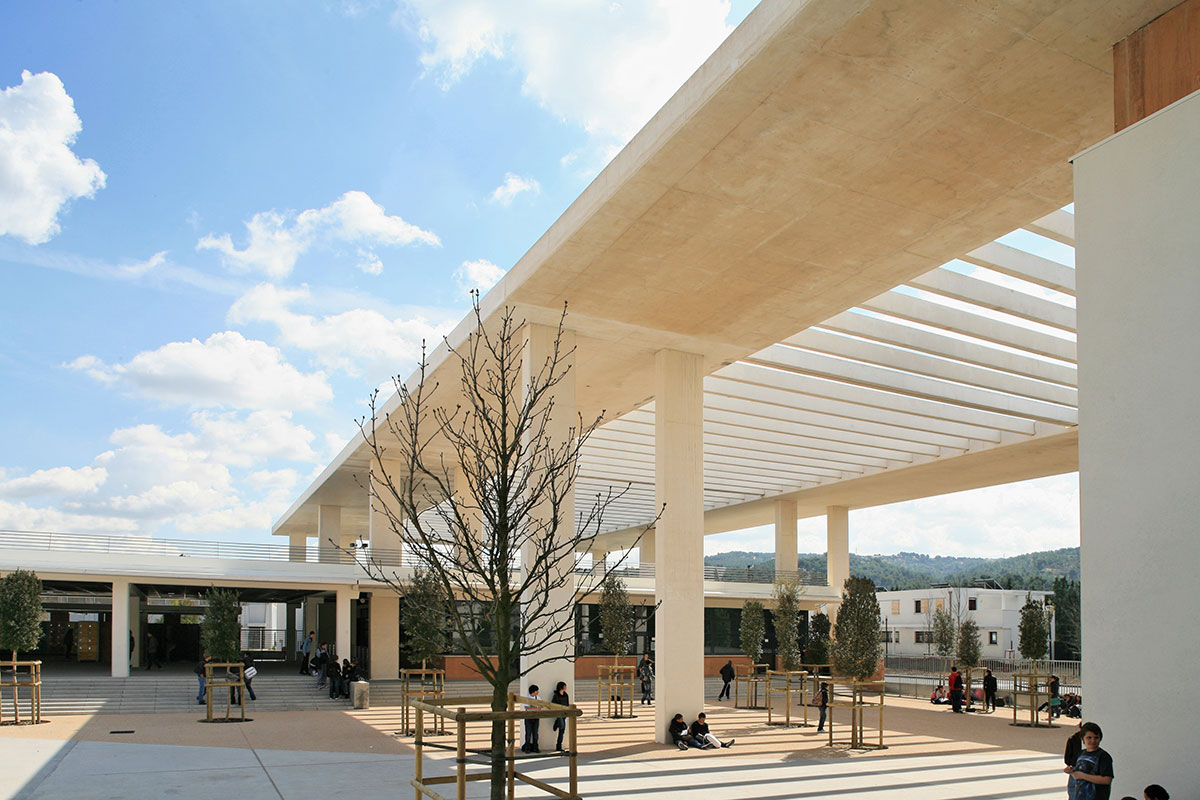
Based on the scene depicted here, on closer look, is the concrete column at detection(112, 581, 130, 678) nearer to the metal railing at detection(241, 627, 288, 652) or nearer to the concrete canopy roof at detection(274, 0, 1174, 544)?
the concrete canopy roof at detection(274, 0, 1174, 544)

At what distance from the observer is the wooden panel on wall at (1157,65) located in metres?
9.12

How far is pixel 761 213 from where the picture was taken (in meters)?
14.5

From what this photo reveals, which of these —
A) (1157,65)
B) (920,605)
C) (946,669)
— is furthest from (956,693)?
(920,605)

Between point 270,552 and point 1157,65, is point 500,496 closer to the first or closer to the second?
point 1157,65

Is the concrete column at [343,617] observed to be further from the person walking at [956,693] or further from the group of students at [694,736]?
the person walking at [956,693]

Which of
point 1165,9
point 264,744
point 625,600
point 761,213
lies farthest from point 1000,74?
point 625,600

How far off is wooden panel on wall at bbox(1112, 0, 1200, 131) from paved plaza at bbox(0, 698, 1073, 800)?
9.09 metres

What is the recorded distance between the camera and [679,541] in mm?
19688

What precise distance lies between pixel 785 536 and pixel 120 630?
25.9 metres

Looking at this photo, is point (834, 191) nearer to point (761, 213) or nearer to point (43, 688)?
point (761, 213)

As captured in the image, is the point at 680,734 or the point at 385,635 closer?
the point at 680,734

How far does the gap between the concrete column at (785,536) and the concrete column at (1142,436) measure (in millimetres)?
33113

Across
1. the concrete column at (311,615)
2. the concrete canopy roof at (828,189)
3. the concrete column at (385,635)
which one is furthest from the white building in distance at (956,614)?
the concrete canopy roof at (828,189)

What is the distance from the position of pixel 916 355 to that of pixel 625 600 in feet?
45.2
